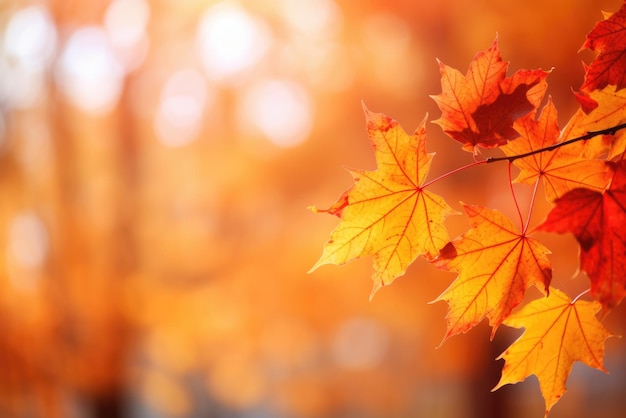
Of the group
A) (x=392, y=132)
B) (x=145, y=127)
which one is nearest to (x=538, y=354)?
(x=392, y=132)

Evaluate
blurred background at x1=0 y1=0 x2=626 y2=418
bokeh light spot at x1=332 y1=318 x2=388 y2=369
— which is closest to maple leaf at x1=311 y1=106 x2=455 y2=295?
blurred background at x1=0 y1=0 x2=626 y2=418

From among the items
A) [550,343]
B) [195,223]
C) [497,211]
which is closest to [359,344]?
[195,223]

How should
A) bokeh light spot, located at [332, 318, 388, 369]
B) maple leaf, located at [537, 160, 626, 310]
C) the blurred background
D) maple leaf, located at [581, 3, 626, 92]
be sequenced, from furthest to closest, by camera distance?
bokeh light spot, located at [332, 318, 388, 369] → the blurred background → maple leaf, located at [581, 3, 626, 92] → maple leaf, located at [537, 160, 626, 310]

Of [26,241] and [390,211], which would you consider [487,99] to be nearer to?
[390,211]

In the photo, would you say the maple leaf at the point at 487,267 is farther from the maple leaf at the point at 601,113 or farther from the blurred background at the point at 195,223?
the blurred background at the point at 195,223

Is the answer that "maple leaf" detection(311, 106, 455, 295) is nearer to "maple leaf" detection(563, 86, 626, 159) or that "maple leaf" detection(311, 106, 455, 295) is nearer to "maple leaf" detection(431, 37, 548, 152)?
"maple leaf" detection(431, 37, 548, 152)

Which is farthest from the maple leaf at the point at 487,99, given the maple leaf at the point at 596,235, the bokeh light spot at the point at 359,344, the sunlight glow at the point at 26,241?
the sunlight glow at the point at 26,241

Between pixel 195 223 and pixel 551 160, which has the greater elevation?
pixel 551 160
